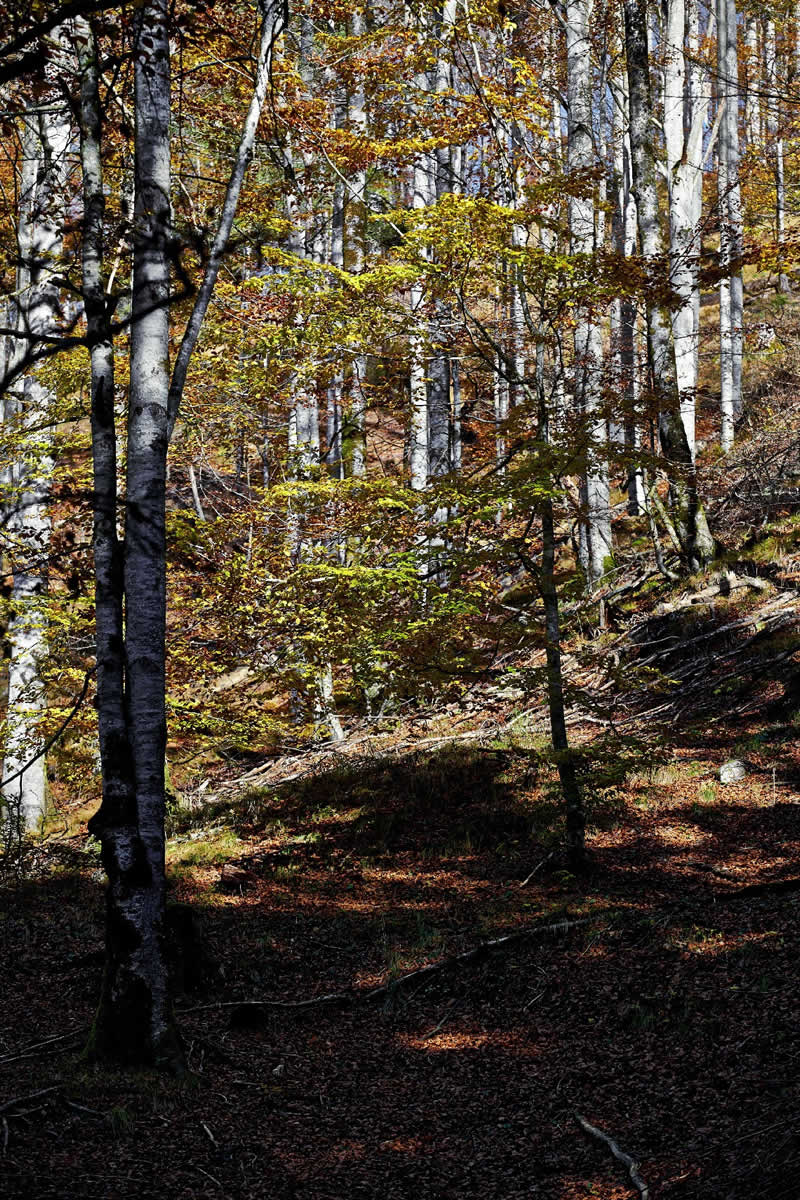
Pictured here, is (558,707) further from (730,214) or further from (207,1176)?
(730,214)

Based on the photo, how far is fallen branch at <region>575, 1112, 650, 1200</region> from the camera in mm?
3537

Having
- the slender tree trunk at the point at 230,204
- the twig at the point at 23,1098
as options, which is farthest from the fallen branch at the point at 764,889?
the slender tree trunk at the point at 230,204

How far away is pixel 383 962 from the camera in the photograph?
709 centimetres

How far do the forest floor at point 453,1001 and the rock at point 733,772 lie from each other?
0.34 ft

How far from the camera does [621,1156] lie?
12.6 feet

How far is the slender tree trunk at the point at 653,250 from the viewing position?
12.9 metres

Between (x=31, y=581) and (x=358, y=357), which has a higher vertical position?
(x=358, y=357)

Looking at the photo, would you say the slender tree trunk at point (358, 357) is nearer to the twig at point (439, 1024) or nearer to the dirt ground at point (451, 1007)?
the dirt ground at point (451, 1007)

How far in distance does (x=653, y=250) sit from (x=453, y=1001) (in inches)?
428

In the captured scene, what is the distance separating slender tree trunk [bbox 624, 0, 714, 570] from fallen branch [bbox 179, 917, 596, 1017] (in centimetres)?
764

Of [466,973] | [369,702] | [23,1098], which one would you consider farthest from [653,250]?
[23,1098]

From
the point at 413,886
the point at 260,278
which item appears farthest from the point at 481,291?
the point at 413,886

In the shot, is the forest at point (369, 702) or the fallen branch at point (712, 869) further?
the fallen branch at point (712, 869)

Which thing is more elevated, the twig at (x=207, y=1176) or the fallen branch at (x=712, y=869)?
the fallen branch at (x=712, y=869)
